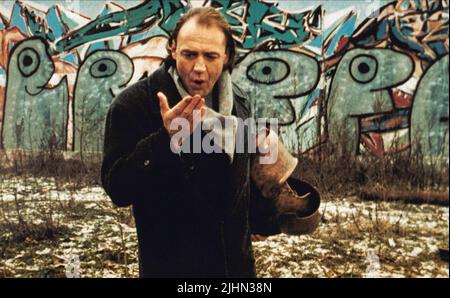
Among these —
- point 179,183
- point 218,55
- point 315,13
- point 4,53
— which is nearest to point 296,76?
point 315,13

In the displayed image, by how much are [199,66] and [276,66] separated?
129cm

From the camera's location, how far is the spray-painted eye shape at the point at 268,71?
14.3ft

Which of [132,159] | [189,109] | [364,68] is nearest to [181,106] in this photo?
[189,109]

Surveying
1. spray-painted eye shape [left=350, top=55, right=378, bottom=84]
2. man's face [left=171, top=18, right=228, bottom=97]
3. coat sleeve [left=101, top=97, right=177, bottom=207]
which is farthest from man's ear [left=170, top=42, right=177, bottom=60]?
spray-painted eye shape [left=350, top=55, right=378, bottom=84]

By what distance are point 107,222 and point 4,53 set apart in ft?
6.12

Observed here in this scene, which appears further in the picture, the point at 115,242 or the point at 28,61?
the point at 28,61

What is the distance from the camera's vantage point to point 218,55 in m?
3.40

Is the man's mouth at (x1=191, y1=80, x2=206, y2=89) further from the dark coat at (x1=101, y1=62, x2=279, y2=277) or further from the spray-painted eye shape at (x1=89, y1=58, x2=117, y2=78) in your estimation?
the spray-painted eye shape at (x1=89, y1=58, x2=117, y2=78)

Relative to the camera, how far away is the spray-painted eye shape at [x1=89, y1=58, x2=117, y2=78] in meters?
4.32

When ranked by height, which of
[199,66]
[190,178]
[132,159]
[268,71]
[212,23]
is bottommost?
[190,178]

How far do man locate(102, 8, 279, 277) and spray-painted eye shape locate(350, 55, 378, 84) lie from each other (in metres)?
1.52

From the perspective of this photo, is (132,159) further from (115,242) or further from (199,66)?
(115,242)

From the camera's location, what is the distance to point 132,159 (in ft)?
9.18
